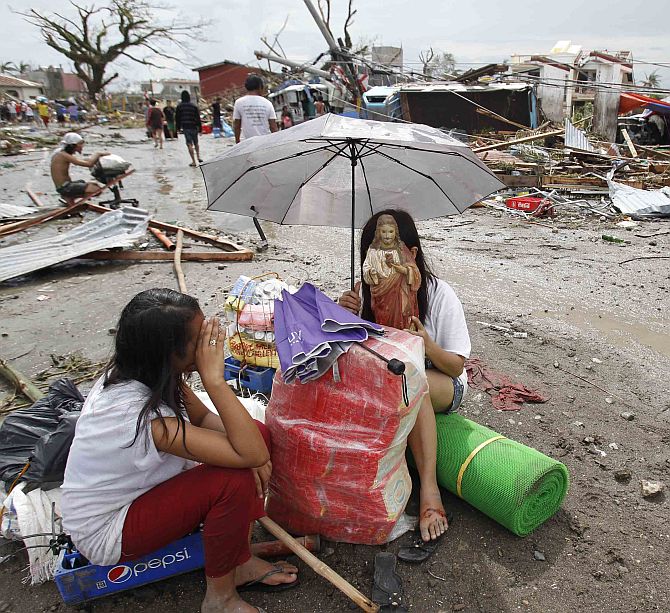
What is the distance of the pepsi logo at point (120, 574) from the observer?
189 cm

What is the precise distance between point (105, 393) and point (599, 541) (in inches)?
81.9

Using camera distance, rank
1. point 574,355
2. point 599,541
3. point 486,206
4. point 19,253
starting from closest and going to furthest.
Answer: point 599,541 < point 574,355 < point 19,253 < point 486,206

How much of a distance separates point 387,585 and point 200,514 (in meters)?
0.79

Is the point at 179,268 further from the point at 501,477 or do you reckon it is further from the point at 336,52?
the point at 336,52

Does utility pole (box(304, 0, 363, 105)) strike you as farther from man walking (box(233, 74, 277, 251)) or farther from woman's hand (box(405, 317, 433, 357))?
woman's hand (box(405, 317, 433, 357))

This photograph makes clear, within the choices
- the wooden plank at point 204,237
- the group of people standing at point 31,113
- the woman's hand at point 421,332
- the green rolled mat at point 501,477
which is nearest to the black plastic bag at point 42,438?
the woman's hand at point 421,332

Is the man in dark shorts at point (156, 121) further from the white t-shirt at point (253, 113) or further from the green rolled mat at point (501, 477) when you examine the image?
the green rolled mat at point (501, 477)

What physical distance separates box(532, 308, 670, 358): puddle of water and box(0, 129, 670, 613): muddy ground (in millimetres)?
18

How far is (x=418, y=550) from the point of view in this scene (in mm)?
2170

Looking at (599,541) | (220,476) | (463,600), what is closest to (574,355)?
(599,541)

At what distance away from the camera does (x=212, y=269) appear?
5770 millimetres

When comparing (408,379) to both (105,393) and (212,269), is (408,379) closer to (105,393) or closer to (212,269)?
(105,393)

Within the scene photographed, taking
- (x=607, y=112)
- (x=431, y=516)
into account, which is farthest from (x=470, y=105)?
(x=431, y=516)

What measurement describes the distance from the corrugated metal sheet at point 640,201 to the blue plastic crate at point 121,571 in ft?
27.9
